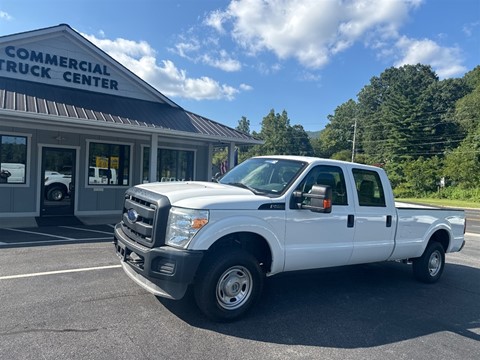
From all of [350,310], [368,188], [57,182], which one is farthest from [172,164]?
[350,310]

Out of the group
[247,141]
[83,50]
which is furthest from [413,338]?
[83,50]

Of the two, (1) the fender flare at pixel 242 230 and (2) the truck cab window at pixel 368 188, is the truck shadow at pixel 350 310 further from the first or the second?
(2) the truck cab window at pixel 368 188

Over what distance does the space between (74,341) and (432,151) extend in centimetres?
6435

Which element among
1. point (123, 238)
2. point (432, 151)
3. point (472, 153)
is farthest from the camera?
point (432, 151)

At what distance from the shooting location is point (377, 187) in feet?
19.0

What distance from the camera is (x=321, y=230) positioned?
4.89 m

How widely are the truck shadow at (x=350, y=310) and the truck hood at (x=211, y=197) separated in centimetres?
133

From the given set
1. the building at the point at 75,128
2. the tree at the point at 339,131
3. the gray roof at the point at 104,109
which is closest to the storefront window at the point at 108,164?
the building at the point at 75,128

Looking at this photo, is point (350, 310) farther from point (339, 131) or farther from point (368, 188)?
point (339, 131)

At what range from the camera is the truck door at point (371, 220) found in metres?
5.35

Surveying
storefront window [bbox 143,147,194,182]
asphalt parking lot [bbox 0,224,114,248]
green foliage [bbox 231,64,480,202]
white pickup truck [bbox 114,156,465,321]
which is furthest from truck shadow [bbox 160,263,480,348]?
green foliage [bbox 231,64,480,202]

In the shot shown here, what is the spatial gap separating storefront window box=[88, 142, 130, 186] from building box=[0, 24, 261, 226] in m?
0.03

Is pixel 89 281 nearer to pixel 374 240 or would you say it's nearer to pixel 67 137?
pixel 374 240

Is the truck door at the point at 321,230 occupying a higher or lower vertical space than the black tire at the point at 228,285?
higher
